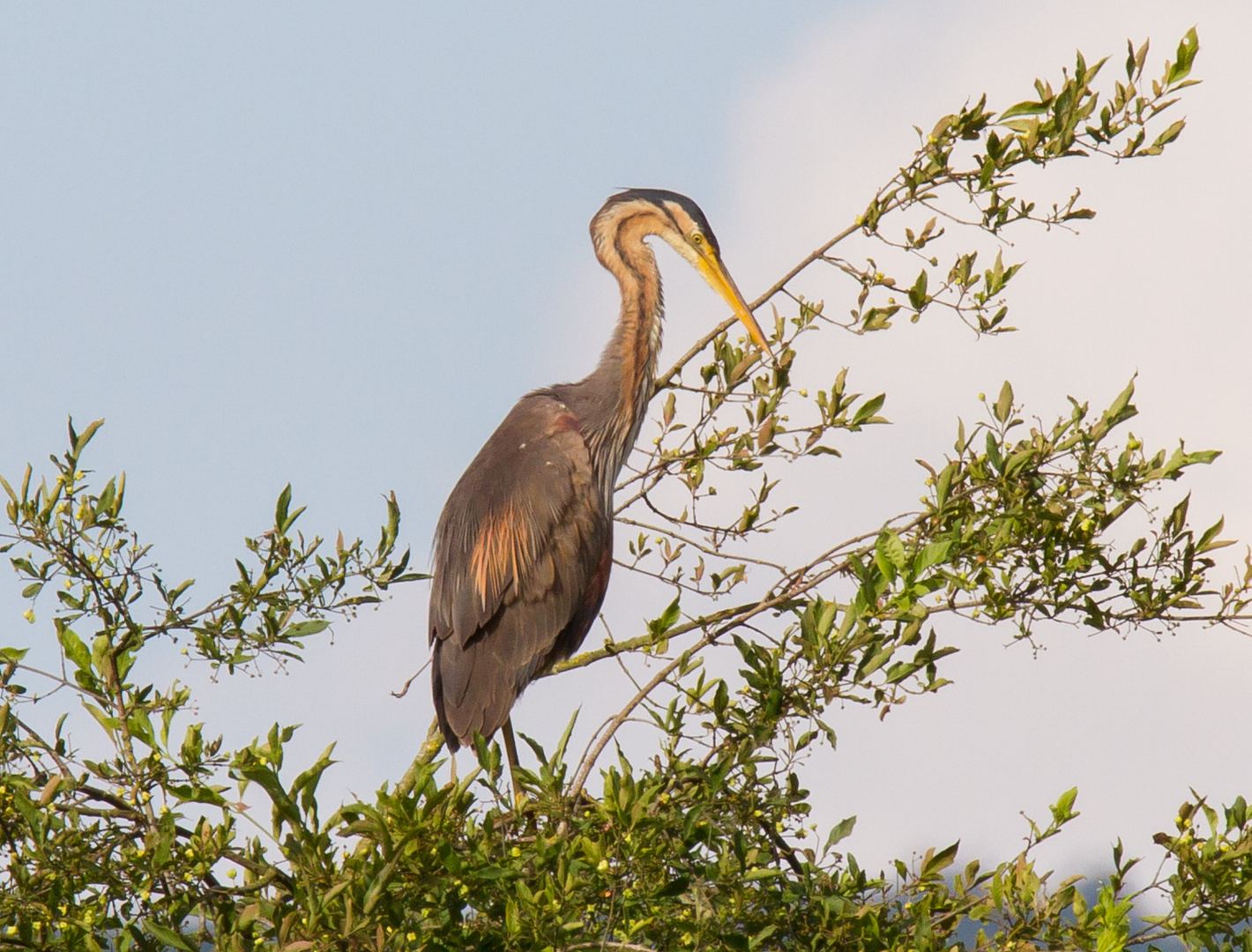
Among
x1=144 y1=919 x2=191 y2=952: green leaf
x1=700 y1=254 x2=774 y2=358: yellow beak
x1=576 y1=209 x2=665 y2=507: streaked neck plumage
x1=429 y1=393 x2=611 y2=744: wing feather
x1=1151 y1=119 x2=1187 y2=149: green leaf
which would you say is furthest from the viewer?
x1=576 y1=209 x2=665 y2=507: streaked neck plumage

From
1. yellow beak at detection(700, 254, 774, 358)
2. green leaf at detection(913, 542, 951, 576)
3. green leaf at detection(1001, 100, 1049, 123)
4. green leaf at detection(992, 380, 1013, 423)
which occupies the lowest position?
green leaf at detection(913, 542, 951, 576)

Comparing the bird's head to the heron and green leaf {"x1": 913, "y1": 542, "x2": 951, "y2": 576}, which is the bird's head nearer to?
the heron

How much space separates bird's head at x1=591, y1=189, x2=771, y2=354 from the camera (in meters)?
6.23

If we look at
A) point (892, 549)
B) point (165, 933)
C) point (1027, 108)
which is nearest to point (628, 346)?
point (1027, 108)

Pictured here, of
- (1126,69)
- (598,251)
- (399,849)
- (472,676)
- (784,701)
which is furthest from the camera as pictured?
(598,251)

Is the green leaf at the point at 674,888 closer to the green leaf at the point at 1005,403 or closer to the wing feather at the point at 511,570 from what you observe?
the green leaf at the point at 1005,403

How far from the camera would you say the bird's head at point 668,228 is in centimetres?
623

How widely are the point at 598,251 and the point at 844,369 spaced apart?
94.5 inches

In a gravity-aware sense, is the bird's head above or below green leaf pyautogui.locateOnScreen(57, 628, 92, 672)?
above

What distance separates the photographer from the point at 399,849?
281cm

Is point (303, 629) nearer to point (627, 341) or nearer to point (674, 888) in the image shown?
point (674, 888)

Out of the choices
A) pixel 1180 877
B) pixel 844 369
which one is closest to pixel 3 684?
pixel 844 369

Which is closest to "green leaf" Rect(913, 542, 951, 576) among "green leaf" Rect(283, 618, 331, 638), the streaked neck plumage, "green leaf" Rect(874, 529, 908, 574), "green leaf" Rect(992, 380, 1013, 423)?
"green leaf" Rect(874, 529, 908, 574)

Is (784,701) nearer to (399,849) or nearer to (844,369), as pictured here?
(399,849)
